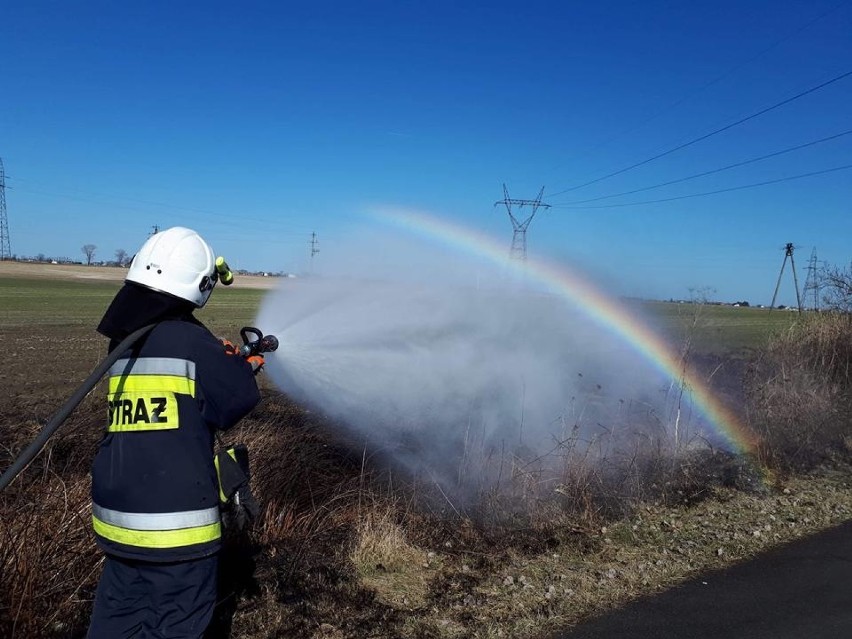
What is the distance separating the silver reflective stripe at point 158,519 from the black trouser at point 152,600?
183 mm

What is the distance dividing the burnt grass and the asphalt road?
0.24 metres

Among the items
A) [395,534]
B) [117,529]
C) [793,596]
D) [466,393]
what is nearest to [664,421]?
[466,393]

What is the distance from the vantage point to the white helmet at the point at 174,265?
8.61ft

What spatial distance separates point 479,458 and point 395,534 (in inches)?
99.8

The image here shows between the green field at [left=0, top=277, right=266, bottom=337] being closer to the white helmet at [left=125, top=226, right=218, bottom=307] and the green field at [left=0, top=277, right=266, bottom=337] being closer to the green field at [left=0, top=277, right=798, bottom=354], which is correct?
the green field at [left=0, top=277, right=798, bottom=354]

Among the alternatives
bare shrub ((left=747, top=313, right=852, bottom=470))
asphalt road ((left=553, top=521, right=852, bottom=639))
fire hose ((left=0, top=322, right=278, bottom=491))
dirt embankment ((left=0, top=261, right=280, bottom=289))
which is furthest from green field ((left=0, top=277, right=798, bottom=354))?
dirt embankment ((left=0, top=261, right=280, bottom=289))

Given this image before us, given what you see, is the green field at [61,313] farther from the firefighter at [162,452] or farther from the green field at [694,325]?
the firefighter at [162,452]

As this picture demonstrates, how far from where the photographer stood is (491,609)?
4.23 m

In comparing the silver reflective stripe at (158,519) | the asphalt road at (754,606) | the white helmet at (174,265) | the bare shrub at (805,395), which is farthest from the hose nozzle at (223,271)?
the bare shrub at (805,395)

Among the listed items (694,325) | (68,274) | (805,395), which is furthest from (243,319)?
(68,274)

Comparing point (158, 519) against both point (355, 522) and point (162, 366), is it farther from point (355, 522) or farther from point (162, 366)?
point (355, 522)

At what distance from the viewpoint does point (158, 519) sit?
2.49 metres

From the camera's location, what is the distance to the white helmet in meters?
2.62

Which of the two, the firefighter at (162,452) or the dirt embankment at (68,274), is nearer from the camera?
the firefighter at (162,452)
